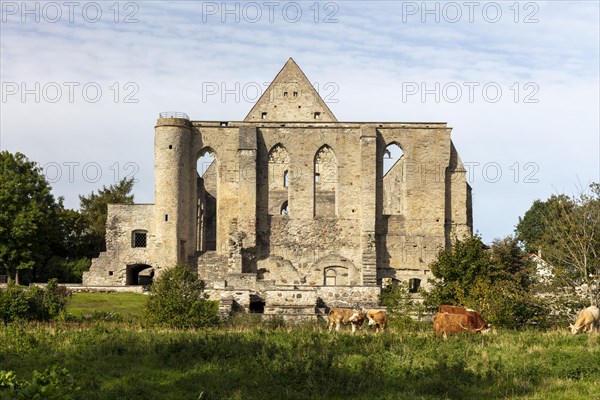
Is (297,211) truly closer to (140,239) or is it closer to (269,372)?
(140,239)

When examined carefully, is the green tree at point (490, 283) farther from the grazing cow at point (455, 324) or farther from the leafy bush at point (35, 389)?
the leafy bush at point (35, 389)

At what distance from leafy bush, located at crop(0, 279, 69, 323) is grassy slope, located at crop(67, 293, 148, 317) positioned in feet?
10.1

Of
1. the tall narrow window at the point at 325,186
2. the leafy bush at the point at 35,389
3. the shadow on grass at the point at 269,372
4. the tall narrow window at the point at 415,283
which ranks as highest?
the tall narrow window at the point at 325,186

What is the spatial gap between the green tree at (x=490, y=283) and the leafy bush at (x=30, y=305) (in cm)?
1287

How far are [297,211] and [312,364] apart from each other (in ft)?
105

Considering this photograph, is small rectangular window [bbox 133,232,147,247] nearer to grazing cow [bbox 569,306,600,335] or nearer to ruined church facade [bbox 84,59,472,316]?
ruined church facade [bbox 84,59,472,316]

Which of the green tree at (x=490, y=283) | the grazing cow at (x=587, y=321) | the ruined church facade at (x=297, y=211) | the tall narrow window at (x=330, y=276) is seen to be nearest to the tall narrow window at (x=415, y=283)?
the ruined church facade at (x=297, y=211)

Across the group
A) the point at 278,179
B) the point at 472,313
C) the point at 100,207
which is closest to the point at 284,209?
the point at 278,179

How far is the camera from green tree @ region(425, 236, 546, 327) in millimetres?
32219

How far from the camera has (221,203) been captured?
5003 centimetres

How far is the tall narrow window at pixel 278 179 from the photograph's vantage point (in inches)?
2044

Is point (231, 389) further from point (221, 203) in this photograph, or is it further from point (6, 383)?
point (221, 203)

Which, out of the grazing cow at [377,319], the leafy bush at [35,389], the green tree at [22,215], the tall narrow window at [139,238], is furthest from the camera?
the tall narrow window at [139,238]

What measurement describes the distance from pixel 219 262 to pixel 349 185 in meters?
7.65
